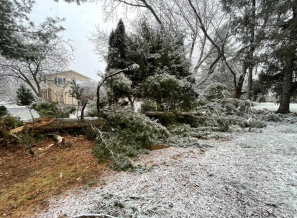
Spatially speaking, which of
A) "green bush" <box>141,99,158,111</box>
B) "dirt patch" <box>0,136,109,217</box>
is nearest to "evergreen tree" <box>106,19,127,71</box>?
"green bush" <box>141,99,158,111</box>

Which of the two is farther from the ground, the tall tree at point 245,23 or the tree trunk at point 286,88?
the tall tree at point 245,23

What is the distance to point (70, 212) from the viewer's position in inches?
36.4

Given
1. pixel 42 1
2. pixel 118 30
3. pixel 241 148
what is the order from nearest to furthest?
pixel 241 148
pixel 42 1
pixel 118 30

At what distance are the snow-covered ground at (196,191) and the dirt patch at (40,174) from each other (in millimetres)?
145

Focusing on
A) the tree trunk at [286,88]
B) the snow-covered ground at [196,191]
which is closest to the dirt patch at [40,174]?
the snow-covered ground at [196,191]

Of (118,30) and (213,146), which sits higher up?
(118,30)

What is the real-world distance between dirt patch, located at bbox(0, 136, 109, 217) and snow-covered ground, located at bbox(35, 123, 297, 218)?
15cm

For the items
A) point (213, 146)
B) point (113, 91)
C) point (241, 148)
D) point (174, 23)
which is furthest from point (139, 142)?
point (174, 23)

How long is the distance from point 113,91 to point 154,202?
3.14 m

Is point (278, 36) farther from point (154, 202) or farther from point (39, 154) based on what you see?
point (39, 154)

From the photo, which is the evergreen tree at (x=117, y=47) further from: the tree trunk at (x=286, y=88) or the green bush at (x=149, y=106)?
the tree trunk at (x=286, y=88)

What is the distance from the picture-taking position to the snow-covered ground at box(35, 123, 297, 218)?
2.99 feet

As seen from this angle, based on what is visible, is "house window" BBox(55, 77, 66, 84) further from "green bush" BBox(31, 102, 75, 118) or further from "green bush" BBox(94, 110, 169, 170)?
"green bush" BBox(94, 110, 169, 170)

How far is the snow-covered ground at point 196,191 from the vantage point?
913 mm
